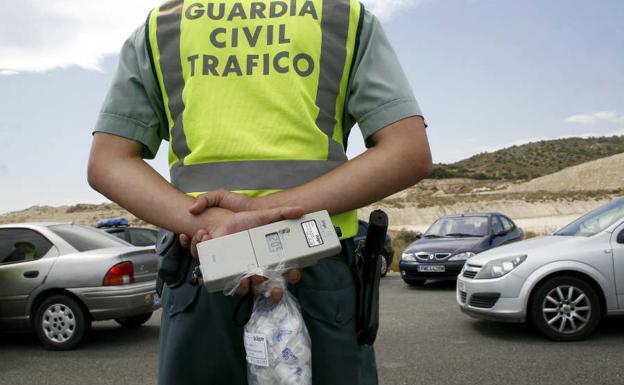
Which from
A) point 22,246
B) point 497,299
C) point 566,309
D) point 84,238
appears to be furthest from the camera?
point 84,238

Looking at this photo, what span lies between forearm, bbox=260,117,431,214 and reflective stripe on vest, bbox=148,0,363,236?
0.21 feet

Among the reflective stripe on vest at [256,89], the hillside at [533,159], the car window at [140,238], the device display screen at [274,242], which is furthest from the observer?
the hillside at [533,159]

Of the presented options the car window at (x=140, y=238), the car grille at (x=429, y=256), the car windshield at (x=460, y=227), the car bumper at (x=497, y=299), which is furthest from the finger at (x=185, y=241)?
the car windshield at (x=460, y=227)

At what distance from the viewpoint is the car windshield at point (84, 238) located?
25.2 ft

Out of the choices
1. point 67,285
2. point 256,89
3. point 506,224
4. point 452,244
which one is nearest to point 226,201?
point 256,89

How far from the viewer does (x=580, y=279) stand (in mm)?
6766

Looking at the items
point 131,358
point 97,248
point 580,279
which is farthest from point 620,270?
point 97,248

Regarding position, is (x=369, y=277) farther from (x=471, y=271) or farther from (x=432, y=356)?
(x=471, y=271)

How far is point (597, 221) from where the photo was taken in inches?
284

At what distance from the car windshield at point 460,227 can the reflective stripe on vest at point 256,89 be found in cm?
1154

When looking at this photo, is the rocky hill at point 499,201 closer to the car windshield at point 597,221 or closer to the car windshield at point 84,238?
the car windshield at point 597,221

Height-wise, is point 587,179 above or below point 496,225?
below

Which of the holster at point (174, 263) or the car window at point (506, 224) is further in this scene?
the car window at point (506, 224)

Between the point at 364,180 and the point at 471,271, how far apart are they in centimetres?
652
